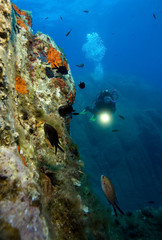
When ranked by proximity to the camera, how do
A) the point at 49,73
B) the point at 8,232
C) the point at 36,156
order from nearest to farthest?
the point at 8,232 < the point at 36,156 < the point at 49,73

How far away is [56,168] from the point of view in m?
2.50

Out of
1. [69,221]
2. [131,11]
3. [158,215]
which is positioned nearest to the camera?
[69,221]

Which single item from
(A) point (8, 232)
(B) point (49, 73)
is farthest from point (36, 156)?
(B) point (49, 73)

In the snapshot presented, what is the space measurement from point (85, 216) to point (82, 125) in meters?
15.8

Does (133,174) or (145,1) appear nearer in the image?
(133,174)

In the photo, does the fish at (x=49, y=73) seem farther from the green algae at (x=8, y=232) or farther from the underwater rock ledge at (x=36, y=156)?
the green algae at (x=8, y=232)

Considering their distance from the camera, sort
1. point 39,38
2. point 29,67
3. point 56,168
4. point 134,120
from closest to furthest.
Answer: point 56,168 < point 29,67 < point 39,38 < point 134,120

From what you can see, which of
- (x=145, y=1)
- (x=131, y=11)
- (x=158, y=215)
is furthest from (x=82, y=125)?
(x=131, y=11)

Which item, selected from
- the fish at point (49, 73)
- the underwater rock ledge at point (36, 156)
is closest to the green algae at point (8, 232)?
the underwater rock ledge at point (36, 156)

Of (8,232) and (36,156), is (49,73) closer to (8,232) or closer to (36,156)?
(36,156)

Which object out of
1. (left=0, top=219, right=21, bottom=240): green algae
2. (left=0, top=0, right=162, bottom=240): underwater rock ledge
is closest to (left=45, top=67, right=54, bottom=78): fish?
(left=0, top=0, right=162, bottom=240): underwater rock ledge

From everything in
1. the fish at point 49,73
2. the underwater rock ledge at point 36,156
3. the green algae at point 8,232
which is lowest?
the green algae at point 8,232

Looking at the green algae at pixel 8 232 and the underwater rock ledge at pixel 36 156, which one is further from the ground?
the underwater rock ledge at pixel 36 156

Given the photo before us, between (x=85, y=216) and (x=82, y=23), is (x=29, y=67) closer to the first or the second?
(x=85, y=216)
